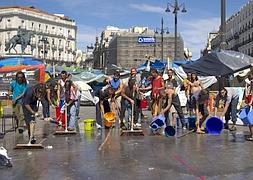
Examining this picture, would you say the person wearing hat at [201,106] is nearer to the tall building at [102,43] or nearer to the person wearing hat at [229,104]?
the person wearing hat at [229,104]

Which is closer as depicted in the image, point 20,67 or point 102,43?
point 20,67

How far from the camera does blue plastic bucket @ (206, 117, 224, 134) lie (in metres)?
12.3

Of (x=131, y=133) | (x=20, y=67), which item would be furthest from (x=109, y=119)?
(x=20, y=67)

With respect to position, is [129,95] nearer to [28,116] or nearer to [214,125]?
[214,125]

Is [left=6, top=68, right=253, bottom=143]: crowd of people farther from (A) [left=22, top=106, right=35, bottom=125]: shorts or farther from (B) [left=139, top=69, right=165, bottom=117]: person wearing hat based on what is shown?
(A) [left=22, top=106, right=35, bottom=125]: shorts

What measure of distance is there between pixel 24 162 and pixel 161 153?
266cm

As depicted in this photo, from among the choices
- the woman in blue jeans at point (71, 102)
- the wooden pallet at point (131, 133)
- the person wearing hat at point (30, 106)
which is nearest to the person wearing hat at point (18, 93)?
the person wearing hat at point (30, 106)

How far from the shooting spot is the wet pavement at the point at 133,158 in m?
7.27

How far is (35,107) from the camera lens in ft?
34.4

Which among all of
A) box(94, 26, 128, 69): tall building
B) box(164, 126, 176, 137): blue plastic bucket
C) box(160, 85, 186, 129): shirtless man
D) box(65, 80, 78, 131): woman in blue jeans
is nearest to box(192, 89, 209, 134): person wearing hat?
box(160, 85, 186, 129): shirtless man

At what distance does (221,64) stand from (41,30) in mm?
126706

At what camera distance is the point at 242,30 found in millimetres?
97375

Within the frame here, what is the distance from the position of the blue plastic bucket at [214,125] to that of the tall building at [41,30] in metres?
109

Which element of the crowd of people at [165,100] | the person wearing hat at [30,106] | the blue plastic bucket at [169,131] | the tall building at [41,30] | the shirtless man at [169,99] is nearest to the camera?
the person wearing hat at [30,106]
